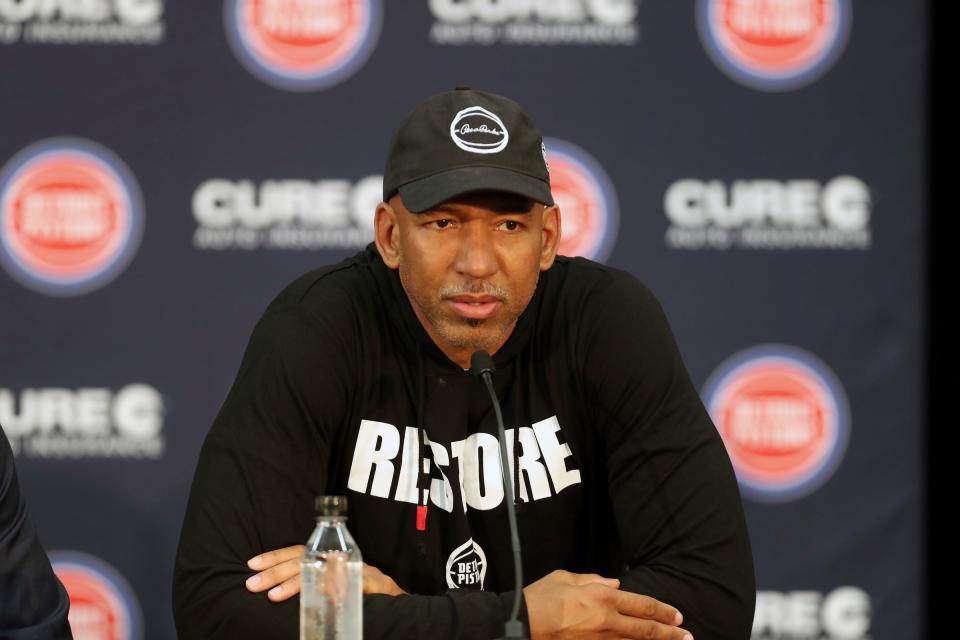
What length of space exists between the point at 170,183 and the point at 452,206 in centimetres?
143

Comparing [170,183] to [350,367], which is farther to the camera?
[170,183]

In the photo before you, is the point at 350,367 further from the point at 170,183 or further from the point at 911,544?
the point at 911,544

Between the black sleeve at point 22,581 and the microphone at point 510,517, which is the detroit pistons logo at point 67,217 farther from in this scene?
the microphone at point 510,517

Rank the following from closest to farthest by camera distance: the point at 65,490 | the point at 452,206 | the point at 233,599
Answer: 1. the point at 233,599
2. the point at 452,206
3. the point at 65,490

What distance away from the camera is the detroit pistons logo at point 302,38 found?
312 centimetres

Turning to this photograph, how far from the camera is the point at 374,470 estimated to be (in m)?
2.04

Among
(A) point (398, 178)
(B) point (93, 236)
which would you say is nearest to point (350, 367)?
(A) point (398, 178)

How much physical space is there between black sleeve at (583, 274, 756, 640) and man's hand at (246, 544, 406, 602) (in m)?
0.39

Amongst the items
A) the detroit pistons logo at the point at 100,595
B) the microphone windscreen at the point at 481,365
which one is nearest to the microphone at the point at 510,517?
the microphone windscreen at the point at 481,365

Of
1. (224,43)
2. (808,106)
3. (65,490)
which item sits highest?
(224,43)

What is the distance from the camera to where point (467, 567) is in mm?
2053

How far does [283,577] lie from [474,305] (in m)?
0.53

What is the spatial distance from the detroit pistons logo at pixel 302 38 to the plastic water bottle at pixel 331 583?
1.84 meters

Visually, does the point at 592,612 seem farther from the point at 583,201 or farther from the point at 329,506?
the point at 583,201
